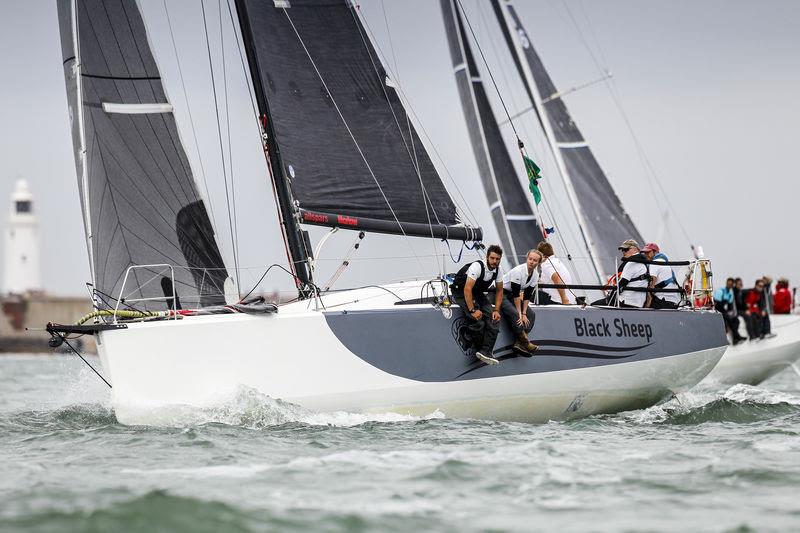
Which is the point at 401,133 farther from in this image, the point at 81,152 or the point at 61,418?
the point at 61,418

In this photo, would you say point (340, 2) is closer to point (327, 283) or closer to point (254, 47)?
point (254, 47)

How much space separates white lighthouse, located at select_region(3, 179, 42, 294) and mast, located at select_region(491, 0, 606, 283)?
200 ft

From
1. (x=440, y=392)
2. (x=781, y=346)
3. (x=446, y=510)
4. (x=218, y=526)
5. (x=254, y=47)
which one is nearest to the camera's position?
(x=218, y=526)

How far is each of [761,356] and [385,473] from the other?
509 inches

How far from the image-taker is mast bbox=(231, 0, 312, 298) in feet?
36.1

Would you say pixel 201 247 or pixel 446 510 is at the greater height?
pixel 201 247

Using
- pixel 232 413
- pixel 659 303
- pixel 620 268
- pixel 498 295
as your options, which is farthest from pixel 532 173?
pixel 232 413

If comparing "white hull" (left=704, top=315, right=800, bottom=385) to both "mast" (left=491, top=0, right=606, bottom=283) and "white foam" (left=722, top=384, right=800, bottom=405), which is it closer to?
"mast" (left=491, top=0, right=606, bottom=283)

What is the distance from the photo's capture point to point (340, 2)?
39.5 feet

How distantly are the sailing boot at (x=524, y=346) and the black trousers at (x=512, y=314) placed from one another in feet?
0.14

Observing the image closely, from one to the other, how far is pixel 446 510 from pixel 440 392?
3891 millimetres

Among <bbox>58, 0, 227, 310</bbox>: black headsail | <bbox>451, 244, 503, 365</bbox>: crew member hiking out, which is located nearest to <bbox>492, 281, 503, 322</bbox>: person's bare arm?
<bbox>451, 244, 503, 365</bbox>: crew member hiking out

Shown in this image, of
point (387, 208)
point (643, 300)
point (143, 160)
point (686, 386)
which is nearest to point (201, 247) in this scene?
point (143, 160)

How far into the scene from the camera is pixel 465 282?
10391 mm
